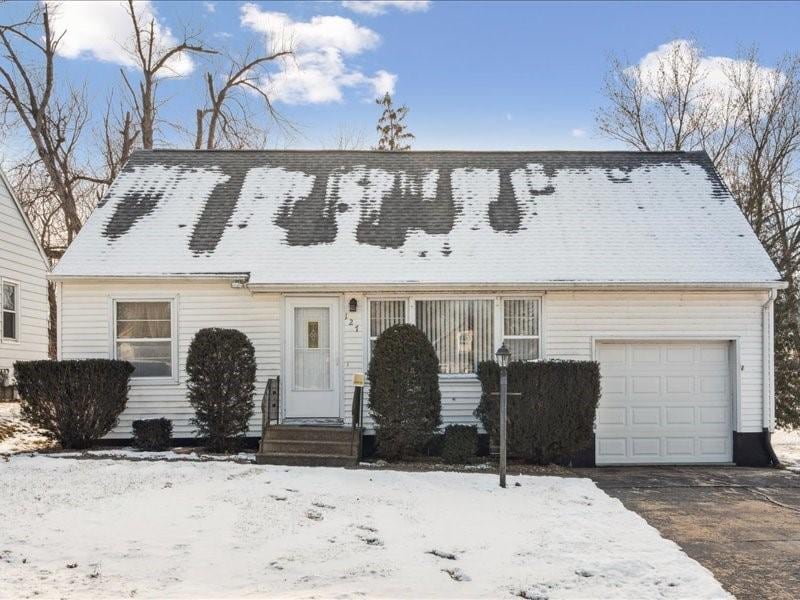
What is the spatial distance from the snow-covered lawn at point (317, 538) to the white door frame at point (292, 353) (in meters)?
2.14

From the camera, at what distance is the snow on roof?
10570 millimetres

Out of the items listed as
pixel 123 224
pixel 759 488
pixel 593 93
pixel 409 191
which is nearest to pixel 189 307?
pixel 123 224

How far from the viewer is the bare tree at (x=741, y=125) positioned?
1677 centimetres

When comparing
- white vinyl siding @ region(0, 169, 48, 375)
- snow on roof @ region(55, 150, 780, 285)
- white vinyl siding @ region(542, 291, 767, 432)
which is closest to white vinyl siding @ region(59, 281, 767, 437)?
white vinyl siding @ region(542, 291, 767, 432)

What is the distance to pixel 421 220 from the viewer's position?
1180cm

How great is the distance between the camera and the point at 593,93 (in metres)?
20.9

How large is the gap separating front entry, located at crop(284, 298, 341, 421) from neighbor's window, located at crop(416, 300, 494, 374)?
1.46 m

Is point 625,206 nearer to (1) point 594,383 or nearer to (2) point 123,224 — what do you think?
(1) point 594,383

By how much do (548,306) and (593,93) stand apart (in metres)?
12.7

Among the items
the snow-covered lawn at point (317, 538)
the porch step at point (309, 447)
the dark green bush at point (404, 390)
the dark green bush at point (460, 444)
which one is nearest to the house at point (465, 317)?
the dark green bush at point (460, 444)

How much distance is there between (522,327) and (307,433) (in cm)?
375

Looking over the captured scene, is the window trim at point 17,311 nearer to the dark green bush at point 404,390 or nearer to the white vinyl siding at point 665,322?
the dark green bush at point 404,390

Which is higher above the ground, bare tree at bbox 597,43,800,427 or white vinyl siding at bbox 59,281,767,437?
bare tree at bbox 597,43,800,427

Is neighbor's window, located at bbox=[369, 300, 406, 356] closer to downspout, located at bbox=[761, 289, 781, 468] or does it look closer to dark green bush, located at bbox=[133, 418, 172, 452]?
dark green bush, located at bbox=[133, 418, 172, 452]
